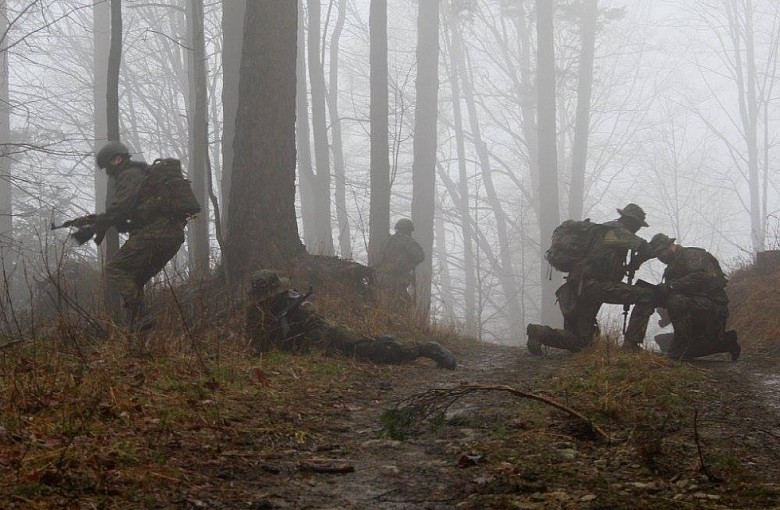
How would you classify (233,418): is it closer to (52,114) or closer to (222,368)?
(222,368)

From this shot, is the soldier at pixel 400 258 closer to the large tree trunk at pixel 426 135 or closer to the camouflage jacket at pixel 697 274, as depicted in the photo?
the large tree trunk at pixel 426 135

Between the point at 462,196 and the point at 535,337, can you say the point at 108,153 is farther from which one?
the point at 462,196

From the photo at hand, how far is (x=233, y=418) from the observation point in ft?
14.8

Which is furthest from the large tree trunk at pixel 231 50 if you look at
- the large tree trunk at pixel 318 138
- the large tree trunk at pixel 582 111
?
the large tree trunk at pixel 582 111

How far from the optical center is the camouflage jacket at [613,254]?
838cm

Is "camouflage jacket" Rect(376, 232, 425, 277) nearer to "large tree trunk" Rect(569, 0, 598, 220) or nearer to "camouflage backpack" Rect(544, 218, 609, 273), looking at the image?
"camouflage backpack" Rect(544, 218, 609, 273)

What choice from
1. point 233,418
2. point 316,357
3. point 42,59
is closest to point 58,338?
point 233,418

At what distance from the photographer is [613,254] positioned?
852 cm

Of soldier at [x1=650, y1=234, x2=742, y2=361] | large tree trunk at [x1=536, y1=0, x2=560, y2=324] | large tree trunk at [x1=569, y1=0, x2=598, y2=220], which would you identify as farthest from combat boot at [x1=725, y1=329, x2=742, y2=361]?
large tree trunk at [x1=569, y1=0, x2=598, y2=220]

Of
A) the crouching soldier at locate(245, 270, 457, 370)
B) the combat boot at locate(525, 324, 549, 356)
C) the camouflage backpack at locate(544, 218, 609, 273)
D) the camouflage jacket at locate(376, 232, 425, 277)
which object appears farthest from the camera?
the camouflage jacket at locate(376, 232, 425, 277)

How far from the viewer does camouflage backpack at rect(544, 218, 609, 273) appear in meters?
8.65

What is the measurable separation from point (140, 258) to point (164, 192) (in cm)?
67

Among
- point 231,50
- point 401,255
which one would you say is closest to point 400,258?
point 401,255

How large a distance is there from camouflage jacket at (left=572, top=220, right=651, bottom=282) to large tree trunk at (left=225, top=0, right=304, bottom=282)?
3.44 metres
